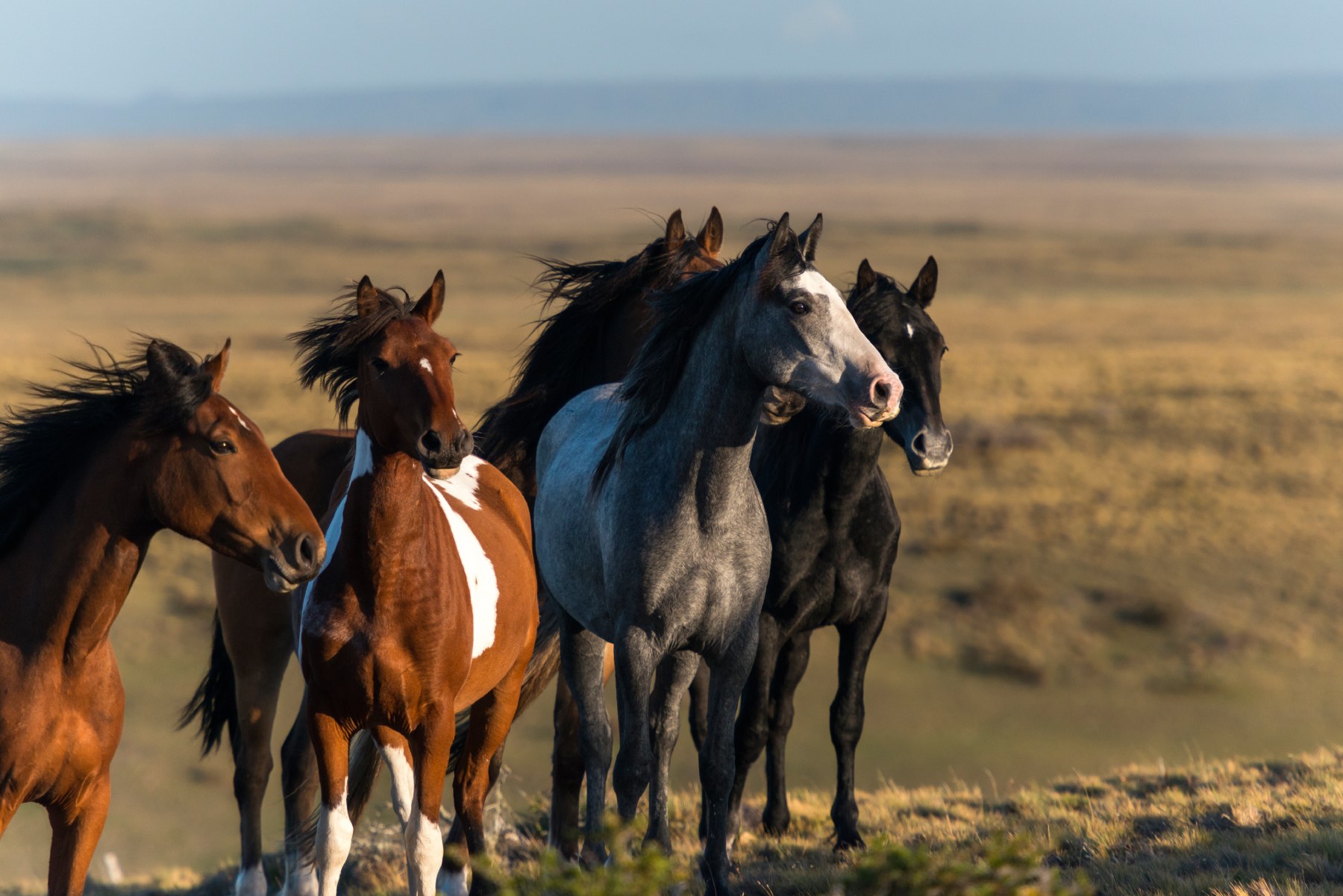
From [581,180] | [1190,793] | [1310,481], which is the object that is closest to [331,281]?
[1310,481]

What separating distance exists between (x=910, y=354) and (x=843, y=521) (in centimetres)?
76

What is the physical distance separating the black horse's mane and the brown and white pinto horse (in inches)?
65.1

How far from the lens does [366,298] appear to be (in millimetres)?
4613

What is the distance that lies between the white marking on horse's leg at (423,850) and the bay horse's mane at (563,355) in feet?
7.08

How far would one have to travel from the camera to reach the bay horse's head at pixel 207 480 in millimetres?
4262

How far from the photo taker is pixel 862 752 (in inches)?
607

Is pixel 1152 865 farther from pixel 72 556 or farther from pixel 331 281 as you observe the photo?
pixel 331 281

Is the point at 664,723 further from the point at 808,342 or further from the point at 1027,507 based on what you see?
the point at 1027,507

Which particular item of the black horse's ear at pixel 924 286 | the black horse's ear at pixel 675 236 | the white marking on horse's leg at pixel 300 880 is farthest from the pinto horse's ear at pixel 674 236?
the white marking on horse's leg at pixel 300 880

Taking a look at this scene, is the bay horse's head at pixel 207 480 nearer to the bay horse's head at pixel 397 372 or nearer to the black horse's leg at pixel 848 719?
the bay horse's head at pixel 397 372

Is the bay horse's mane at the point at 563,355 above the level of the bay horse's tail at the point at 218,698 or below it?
above

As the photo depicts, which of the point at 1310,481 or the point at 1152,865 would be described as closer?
the point at 1152,865

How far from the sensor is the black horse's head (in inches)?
213

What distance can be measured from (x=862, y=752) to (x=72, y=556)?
1224cm
